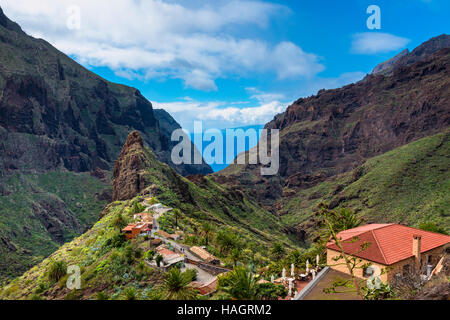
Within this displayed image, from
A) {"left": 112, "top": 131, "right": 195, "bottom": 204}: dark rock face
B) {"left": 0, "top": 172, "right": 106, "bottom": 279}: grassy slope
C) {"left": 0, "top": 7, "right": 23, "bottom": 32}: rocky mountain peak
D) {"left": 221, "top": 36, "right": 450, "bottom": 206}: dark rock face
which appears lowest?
{"left": 0, "top": 172, "right": 106, "bottom": 279}: grassy slope

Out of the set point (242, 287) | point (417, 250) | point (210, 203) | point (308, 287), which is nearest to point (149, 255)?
point (308, 287)

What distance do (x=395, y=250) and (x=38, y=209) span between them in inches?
5224

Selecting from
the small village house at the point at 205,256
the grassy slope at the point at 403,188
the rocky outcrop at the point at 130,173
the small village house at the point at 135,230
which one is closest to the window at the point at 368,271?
the small village house at the point at 205,256

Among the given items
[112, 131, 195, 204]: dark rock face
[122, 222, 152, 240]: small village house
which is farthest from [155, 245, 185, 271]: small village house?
[112, 131, 195, 204]: dark rock face

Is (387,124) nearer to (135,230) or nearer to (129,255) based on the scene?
(135,230)

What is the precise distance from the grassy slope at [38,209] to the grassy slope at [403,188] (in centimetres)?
9427

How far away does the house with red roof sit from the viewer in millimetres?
21812

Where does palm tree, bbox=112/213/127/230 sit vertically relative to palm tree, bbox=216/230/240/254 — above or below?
above

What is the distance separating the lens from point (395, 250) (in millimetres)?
23188

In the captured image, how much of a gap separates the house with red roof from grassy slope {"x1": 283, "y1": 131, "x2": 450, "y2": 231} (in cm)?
4676

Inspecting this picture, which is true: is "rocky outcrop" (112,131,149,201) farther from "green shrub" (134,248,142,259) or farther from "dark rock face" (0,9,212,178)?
"dark rock face" (0,9,212,178)
